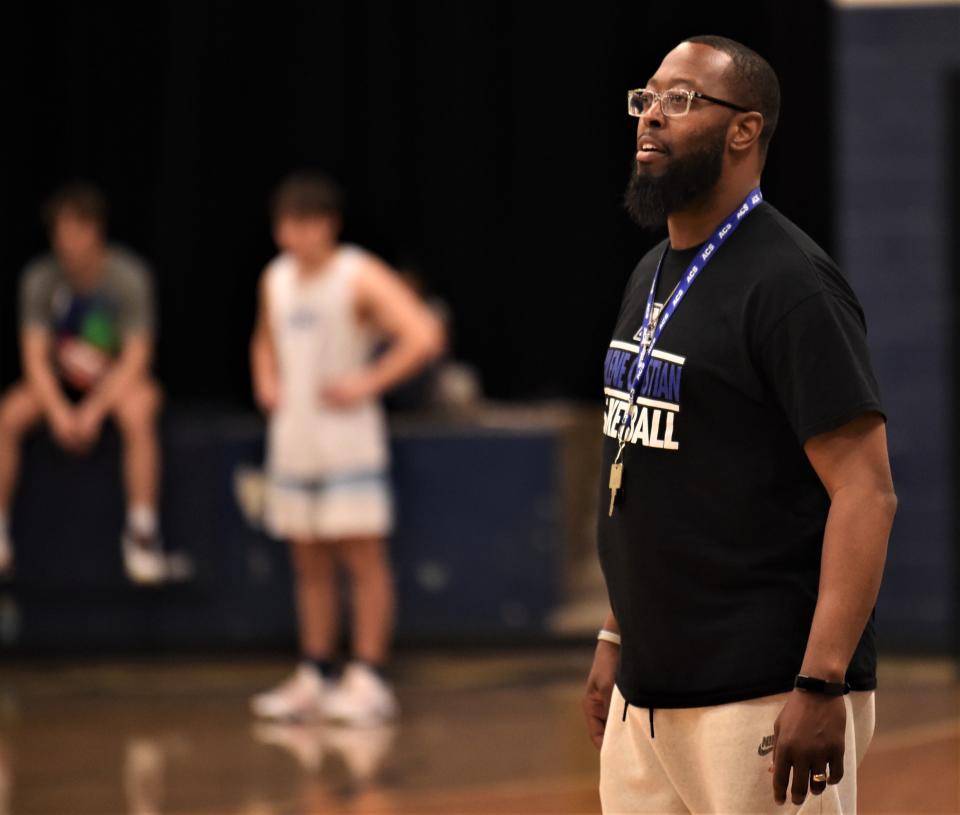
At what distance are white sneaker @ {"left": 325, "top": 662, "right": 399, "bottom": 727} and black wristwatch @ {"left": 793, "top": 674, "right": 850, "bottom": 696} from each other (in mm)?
4079

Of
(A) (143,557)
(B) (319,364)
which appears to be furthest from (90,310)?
(B) (319,364)

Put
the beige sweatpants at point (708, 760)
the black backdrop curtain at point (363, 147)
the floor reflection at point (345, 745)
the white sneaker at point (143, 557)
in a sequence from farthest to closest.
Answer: the black backdrop curtain at point (363, 147), the white sneaker at point (143, 557), the floor reflection at point (345, 745), the beige sweatpants at point (708, 760)

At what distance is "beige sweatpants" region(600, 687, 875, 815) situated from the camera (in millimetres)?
2352

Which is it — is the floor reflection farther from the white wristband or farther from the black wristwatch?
the black wristwatch

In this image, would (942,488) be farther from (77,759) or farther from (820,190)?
(77,759)

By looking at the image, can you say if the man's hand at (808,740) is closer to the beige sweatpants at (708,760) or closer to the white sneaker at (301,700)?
the beige sweatpants at (708,760)

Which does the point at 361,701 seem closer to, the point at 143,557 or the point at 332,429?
the point at 332,429

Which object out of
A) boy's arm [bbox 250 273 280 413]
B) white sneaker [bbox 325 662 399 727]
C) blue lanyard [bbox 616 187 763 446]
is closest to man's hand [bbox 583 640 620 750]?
blue lanyard [bbox 616 187 763 446]

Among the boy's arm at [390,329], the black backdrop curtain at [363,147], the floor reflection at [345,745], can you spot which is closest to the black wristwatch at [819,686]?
the floor reflection at [345,745]

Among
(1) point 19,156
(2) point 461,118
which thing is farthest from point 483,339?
(1) point 19,156

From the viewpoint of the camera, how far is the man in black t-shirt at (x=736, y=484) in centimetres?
224

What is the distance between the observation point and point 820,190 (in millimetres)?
7516

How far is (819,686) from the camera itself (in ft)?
7.29

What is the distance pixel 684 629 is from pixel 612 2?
712cm
